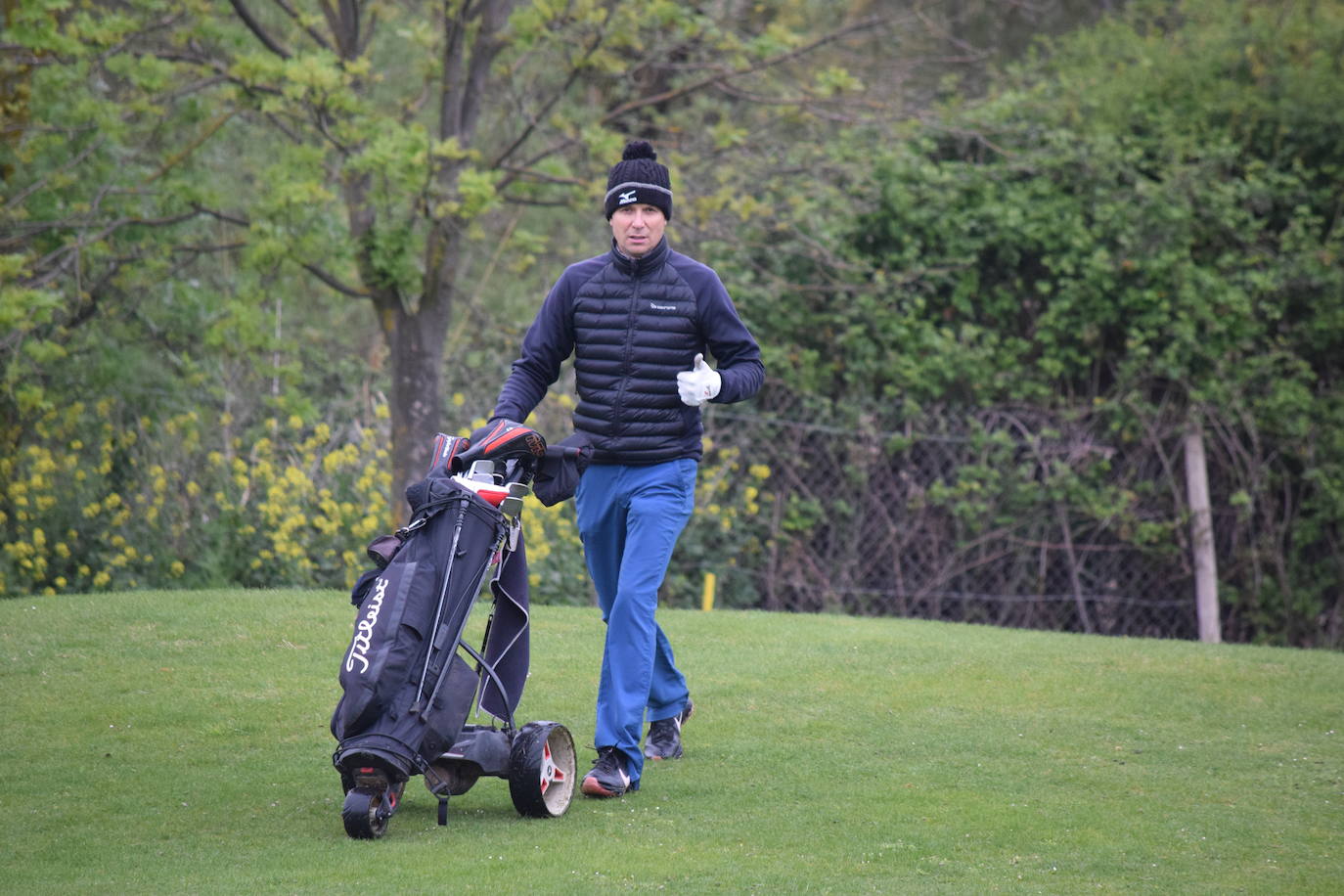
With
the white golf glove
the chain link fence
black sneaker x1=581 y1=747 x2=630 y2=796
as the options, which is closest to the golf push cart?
black sneaker x1=581 y1=747 x2=630 y2=796

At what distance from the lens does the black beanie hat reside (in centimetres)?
545

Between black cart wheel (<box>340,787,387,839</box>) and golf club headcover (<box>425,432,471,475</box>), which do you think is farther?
golf club headcover (<box>425,432,471,475</box>)

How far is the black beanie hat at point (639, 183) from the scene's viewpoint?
5449 millimetres

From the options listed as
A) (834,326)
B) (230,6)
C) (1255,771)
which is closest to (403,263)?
(230,6)

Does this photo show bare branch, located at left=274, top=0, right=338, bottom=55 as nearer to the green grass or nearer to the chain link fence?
the chain link fence

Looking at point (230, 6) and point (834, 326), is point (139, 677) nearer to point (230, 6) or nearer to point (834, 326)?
point (230, 6)

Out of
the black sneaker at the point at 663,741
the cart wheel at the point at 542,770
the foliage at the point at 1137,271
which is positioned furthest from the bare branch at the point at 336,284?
the cart wheel at the point at 542,770

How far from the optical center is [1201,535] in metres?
11.1

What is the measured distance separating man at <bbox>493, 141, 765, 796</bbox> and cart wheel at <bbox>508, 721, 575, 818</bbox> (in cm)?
24

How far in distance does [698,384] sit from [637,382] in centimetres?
30

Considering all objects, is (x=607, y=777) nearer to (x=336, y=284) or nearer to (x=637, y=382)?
(x=637, y=382)

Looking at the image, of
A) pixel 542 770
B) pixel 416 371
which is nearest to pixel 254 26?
pixel 416 371

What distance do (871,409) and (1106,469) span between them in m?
1.80

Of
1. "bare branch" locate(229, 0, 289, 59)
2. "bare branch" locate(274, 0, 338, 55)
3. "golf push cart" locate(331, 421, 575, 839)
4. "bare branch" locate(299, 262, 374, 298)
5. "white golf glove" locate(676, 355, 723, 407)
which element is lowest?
"golf push cart" locate(331, 421, 575, 839)
